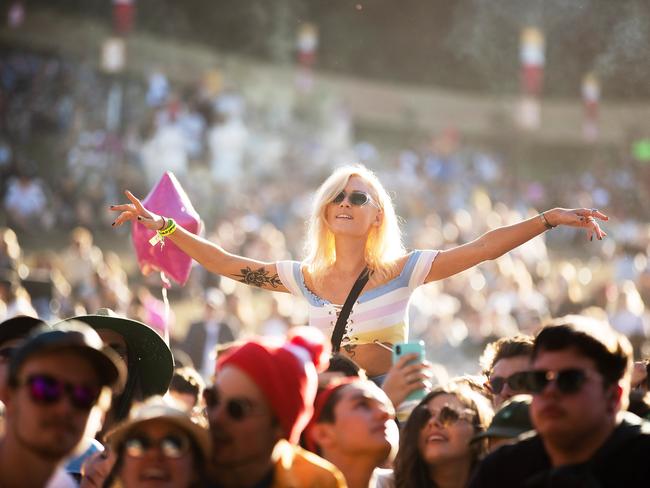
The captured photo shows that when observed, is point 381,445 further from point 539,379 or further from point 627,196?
point 627,196

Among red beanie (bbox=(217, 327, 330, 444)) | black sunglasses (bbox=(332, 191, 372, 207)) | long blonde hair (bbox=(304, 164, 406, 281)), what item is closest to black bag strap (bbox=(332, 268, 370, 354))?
long blonde hair (bbox=(304, 164, 406, 281))

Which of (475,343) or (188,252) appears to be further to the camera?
(475,343)

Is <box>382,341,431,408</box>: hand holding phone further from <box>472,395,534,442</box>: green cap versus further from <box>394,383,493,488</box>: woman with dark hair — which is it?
<box>472,395,534,442</box>: green cap

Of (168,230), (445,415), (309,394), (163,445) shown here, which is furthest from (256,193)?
(163,445)

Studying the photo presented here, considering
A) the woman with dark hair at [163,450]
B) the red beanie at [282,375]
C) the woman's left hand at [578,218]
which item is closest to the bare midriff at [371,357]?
the woman's left hand at [578,218]

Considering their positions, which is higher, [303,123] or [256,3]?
[256,3]

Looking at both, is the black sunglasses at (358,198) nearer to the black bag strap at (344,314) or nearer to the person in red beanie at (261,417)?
the black bag strap at (344,314)

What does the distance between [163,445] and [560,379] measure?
0.96 m

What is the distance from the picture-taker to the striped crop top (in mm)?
4934

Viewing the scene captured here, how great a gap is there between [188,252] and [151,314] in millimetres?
6291

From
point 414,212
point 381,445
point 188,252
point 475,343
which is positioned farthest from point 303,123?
point 381,445

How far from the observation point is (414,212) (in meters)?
23.4

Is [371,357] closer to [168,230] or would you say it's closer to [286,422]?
[168,230]

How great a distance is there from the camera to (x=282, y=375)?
3.11 meters
